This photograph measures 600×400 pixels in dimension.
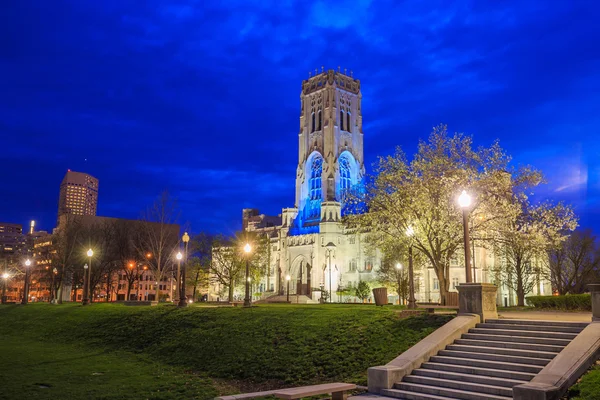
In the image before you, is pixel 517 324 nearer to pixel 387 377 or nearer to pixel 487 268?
pixel 387 377

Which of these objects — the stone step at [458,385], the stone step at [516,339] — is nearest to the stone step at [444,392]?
the stone step at [458,385]

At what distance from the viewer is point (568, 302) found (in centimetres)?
2962

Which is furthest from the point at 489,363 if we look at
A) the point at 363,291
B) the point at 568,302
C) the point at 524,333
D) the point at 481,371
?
the point at 363,291

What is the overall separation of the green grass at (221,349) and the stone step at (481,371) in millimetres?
2447

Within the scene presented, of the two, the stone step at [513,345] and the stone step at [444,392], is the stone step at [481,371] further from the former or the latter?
the stone step at [513,345]

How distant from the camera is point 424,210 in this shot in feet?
106

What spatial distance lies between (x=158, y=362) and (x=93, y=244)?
174ft

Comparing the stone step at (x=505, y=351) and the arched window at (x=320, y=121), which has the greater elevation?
the arched window at (x=320, y=121)

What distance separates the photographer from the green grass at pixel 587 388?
11.3 m

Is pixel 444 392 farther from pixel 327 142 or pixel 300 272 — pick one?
pixel 327 142

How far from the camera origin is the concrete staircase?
1361 centimetres

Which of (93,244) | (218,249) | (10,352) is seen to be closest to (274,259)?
(218,249)

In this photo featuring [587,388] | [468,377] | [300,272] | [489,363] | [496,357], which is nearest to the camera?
[587,388]

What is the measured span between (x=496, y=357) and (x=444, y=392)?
241cm
